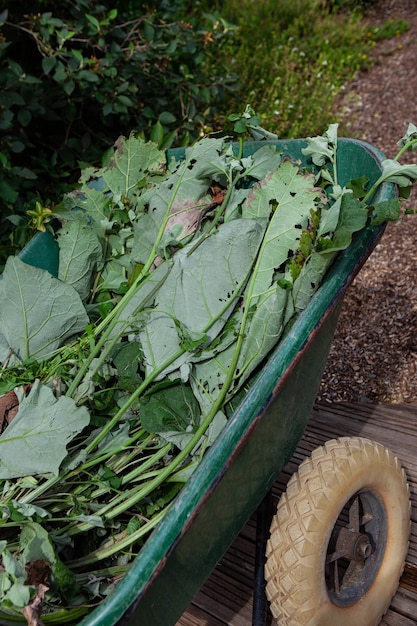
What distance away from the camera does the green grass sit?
3801mm

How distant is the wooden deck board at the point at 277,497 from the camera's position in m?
1.72

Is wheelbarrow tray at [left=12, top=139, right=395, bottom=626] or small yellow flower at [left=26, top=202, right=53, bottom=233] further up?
small yellow flower at [left=26, top=202, right=53, bottom=233]

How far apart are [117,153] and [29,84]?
111 centimetres

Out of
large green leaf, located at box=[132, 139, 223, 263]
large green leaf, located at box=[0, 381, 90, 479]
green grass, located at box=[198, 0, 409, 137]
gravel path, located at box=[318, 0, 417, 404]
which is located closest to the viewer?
large green leaf, located at box=[0, 381, 90, 479]

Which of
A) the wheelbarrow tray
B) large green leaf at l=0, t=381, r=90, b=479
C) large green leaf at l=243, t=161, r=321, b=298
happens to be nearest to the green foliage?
large green leaf at l=243, t=161, r=321, b=298

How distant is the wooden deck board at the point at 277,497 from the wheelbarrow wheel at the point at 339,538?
0.33 ft

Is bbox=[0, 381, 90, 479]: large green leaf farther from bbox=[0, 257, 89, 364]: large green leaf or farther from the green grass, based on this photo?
the green grass

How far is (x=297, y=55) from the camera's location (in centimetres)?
430

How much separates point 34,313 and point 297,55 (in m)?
3.45

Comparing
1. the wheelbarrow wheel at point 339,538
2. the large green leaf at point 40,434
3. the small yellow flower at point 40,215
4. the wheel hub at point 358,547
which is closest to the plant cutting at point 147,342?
the large green leaf at point 40,434

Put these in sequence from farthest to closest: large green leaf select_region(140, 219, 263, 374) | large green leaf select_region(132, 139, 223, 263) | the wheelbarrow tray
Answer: large green leaf select_region(132, 139, 223, 263), large green leaf select_region(140, 219, 263, 374), the wheelbarrow tray

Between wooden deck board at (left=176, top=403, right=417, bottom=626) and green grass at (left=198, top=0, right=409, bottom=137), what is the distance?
1879 millimetres

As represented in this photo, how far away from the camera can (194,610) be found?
1.78m

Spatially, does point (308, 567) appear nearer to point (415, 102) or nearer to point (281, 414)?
point (281, 414)
